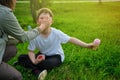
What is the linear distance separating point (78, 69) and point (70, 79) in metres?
0.37

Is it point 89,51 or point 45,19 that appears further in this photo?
point 89,51

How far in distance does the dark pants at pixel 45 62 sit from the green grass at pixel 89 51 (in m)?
0.07

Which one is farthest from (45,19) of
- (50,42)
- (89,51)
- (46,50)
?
(89,51)

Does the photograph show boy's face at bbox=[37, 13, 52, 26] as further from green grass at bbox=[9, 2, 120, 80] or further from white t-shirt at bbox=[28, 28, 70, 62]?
green grass at bbox=[9, 2, 120, 80]

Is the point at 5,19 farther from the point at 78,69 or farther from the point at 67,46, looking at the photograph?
the point at 67,46

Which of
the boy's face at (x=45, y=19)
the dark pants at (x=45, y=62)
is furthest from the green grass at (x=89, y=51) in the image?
the boy's face at (x=45, y=19)

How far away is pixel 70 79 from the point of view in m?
5.00

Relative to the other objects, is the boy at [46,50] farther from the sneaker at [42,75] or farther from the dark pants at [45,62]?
the sneaker at [42,75]

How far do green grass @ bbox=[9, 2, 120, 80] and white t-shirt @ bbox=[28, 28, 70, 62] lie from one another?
272 millimetres

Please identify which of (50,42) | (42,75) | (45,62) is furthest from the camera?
(50,42)

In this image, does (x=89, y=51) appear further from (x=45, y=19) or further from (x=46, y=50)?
(x=45, y=19)

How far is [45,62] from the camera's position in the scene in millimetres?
5145

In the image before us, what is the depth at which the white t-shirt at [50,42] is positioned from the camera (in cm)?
529

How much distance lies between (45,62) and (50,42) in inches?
12.1
